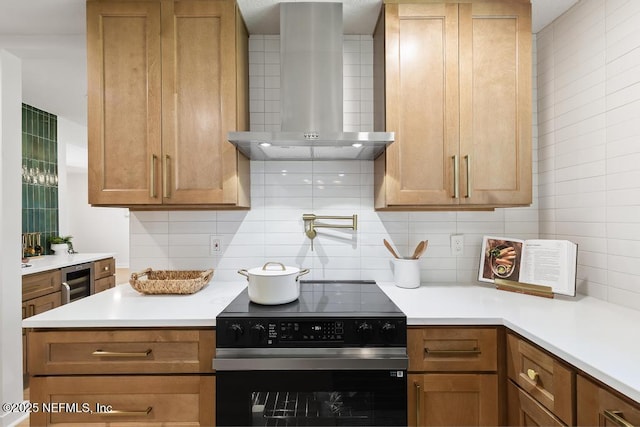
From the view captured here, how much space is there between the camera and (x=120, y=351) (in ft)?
4.58

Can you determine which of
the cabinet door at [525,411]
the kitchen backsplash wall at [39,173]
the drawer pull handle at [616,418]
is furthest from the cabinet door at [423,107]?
the kitchen backsplash wall at [39,173]

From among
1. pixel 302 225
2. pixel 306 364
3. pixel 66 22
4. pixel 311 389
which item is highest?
pixel 66 22

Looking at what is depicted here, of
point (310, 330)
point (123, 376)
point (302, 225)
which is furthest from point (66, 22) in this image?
point (310, 330)

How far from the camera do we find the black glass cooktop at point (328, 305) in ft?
4.66

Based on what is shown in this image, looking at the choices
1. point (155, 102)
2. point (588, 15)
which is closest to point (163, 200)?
point (155, 102)

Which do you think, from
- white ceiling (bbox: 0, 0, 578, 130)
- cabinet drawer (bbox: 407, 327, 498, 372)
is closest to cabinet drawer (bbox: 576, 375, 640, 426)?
cabinet drawer (bbox: 407, 327, 498, 372)

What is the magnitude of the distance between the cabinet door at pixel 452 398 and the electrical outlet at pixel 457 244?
825 millimetres

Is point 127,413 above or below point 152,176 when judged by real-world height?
below

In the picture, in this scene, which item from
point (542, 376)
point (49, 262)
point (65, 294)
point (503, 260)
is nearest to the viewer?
point (542, 376)

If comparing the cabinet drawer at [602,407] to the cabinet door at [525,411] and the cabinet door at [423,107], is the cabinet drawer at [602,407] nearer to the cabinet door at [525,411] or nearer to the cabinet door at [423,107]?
the cabinet door at [525,411]

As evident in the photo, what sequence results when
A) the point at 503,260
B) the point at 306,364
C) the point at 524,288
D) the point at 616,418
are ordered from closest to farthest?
the point at 616,418 < the point at 306,364 < the point at 524,288 < the point at 503,260

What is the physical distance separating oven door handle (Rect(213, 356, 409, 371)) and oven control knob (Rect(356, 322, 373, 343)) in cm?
8

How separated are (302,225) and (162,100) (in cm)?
100

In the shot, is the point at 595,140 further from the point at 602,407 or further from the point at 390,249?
the point at 602,407
